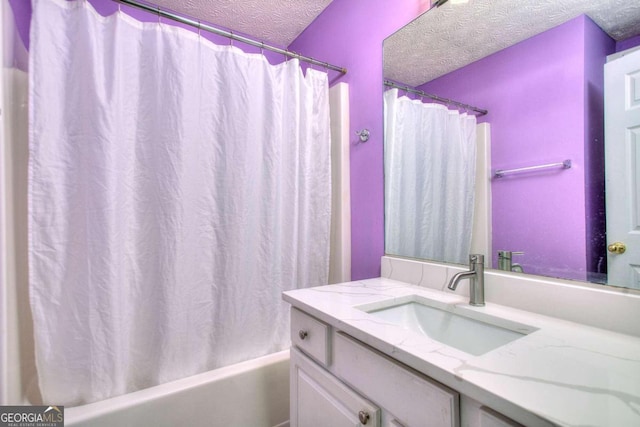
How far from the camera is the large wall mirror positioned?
2.36 feet

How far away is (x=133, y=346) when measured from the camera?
1.11m

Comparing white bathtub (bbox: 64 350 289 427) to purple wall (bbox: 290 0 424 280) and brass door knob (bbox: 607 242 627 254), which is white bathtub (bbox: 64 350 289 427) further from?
brass door knob (bbox: 607 242 627 254)

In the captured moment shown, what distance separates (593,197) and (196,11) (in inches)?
85.8

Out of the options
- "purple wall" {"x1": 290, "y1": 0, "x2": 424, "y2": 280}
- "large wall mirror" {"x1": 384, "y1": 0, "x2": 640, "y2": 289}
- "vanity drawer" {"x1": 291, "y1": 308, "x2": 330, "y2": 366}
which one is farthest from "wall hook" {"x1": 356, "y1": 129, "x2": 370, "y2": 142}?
"vanity drawer" {"x1": 291, "y1": 308, "x2": 330, "y2": 366}

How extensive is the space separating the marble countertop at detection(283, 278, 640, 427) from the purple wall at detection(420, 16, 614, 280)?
0.71 feet

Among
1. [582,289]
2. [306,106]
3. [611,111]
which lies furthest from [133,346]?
[611,111]

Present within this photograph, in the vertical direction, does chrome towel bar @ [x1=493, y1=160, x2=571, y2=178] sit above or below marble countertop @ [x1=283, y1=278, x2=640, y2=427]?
above

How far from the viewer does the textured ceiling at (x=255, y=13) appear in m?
1.67

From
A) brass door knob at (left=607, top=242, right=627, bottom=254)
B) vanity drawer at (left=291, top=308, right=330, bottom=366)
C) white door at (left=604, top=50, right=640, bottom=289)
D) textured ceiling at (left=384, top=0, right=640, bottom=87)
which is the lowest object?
vanity drawer at (left=291, top=308, right=330, bottom=366)

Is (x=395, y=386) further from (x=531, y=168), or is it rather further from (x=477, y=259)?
(x=531, y=168)

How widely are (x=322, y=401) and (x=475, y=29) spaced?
1395 mm

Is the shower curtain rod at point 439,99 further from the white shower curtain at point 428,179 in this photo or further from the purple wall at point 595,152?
the purple wall at point 595,152

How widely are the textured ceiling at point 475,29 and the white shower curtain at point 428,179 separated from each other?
0.15m

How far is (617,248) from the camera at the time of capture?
72 cm
